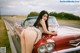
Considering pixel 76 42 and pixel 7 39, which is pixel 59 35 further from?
pixel 7 39

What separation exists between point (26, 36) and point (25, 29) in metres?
0.15

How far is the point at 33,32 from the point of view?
129 inches

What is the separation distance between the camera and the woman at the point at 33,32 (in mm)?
3252

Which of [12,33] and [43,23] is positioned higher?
[43,23]

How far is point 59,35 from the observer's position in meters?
3.30

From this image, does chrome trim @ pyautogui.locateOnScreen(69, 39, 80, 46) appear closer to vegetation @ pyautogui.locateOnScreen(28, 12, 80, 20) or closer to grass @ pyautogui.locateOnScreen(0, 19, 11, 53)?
vegetation @ pyautogui.locateOnScreen(28, 12, 80, 20)

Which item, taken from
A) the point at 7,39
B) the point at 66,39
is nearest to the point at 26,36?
the point at 7,39

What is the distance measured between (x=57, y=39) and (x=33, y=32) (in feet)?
1.24

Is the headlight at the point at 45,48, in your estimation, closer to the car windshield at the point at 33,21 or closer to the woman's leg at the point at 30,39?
the woman's leg at the point at 30,39

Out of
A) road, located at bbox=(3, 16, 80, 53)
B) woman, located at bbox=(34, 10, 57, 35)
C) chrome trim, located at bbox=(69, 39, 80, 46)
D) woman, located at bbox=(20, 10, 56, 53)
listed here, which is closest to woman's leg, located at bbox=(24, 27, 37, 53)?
woman, located at bbox=(20, 10, 56, 53)

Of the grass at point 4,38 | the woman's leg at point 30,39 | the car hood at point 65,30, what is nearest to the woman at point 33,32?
the woman's leg at point 30,39

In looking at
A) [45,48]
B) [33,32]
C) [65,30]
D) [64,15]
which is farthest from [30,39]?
[64,15]

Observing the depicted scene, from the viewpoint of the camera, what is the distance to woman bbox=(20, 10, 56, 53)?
3252mm

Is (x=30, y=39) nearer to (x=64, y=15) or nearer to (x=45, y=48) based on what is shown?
(x=45, y=48)
